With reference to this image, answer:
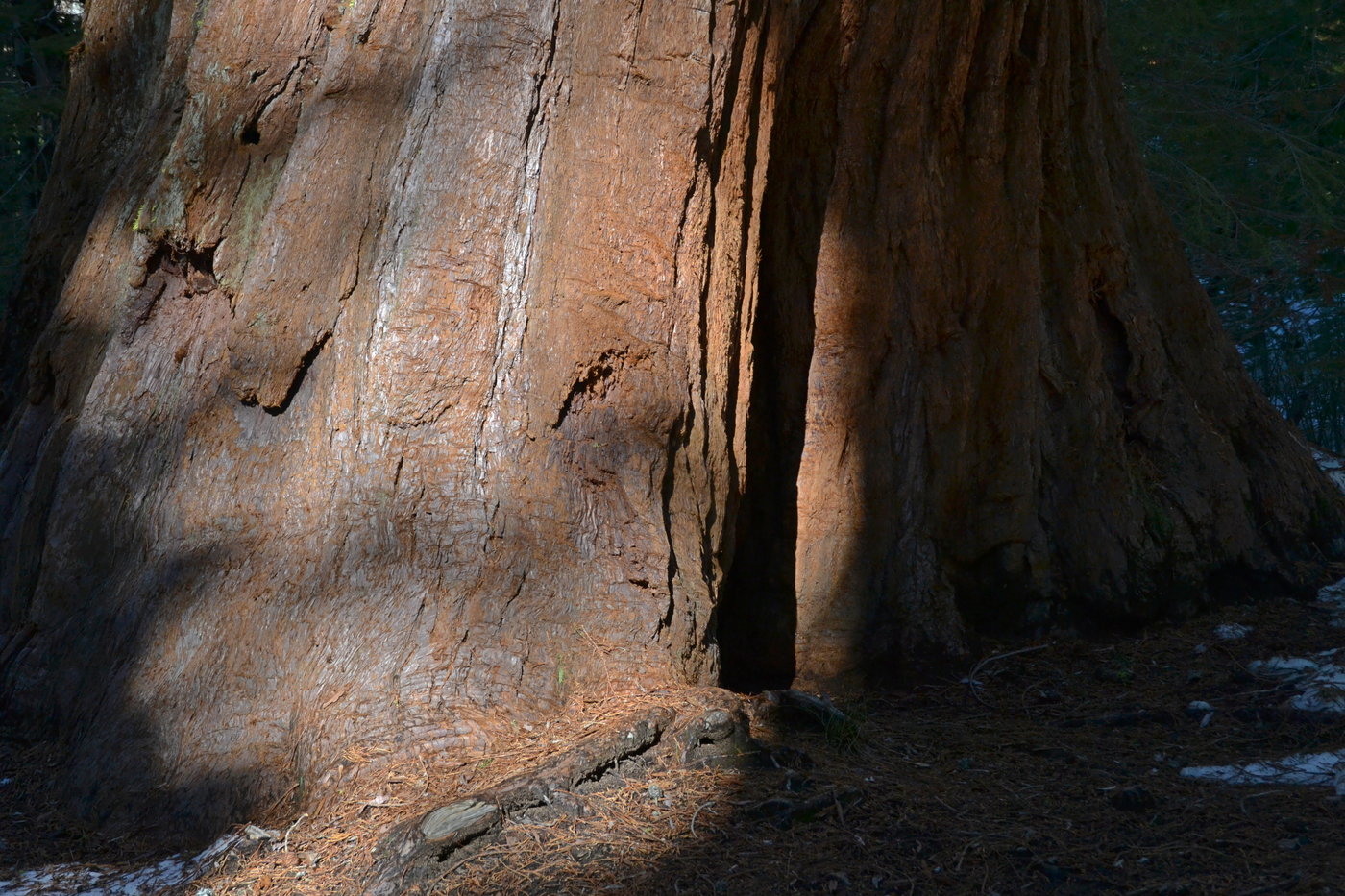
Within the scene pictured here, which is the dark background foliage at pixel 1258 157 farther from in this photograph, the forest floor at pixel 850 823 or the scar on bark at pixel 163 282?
the scar on bark at pixel 163 282

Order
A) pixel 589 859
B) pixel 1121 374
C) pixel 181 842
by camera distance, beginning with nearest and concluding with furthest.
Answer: pixel 589 859, pixel 181 842, pixel 1121 374

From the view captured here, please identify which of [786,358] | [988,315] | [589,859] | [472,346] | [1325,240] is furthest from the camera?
[1325,240]

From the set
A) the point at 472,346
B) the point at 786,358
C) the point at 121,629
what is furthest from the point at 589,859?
the point at 786,358

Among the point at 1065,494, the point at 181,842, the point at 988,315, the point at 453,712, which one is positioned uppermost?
the point at 988,315

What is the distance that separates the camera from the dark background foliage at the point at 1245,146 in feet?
37.9

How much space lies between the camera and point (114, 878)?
2938mm

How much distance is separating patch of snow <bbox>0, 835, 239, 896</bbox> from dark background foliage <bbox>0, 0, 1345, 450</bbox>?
10647 millimetres

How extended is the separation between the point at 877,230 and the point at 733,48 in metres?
1.24

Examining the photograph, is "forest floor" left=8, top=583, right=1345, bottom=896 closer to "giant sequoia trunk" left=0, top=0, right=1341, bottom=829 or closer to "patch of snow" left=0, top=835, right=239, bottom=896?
"patch of snow" left=0, top=835, right=239, bottom=896

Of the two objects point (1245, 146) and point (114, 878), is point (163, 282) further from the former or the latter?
point (1245, 146)

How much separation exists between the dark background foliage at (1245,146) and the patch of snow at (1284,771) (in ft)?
28.6

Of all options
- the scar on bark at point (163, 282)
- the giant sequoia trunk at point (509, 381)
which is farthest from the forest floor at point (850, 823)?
the scar on bark at point (163, 282)

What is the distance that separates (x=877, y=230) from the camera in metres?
4.70

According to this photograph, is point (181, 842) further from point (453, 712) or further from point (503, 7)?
point (503, 7)
